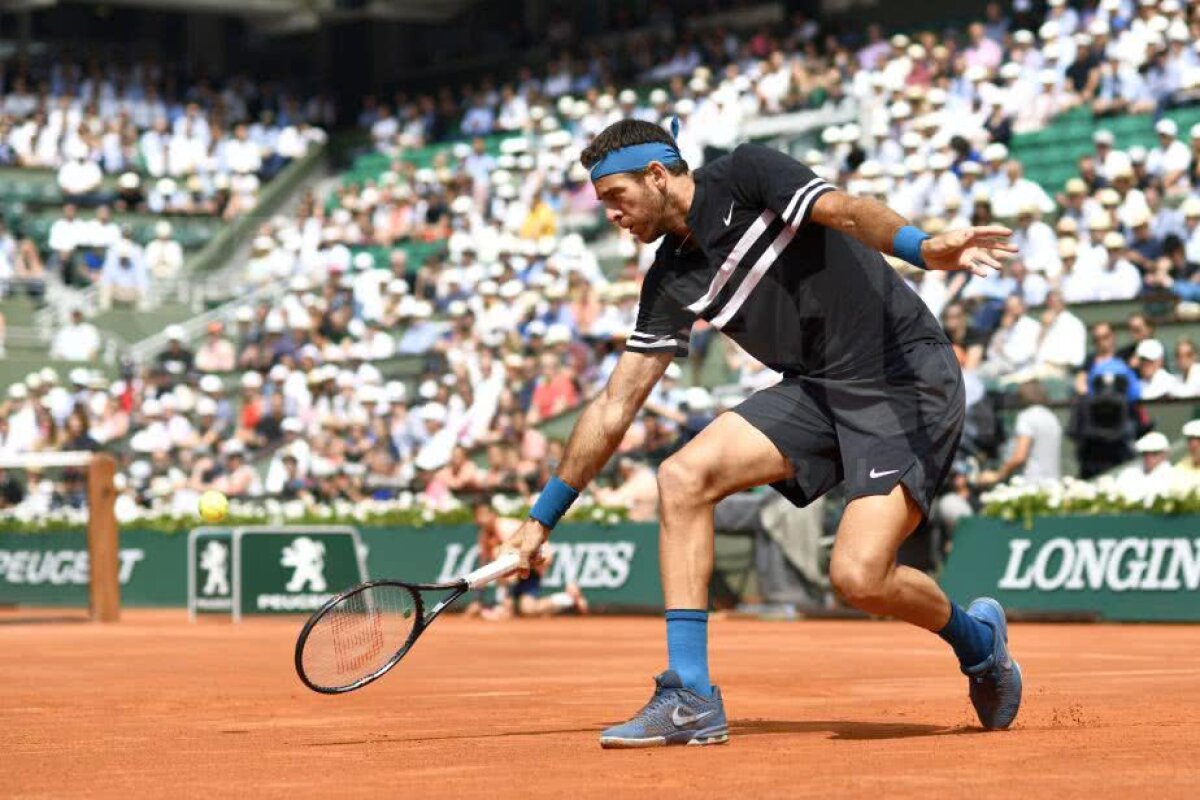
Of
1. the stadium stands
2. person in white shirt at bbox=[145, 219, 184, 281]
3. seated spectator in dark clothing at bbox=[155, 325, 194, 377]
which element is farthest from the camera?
person in white shirt at bbox=[145, 219, 184, 281]

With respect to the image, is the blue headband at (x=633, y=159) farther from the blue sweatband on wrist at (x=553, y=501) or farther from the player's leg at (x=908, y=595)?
the player's leg at (x=908, y=595)

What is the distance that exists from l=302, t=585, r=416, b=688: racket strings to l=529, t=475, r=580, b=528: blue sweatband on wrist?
54cm

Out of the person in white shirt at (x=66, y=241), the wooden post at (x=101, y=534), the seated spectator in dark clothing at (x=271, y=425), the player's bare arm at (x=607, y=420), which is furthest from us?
the person in white shirt at (x=66, y=241)

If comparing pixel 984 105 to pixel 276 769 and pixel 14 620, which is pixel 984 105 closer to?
pixel 14 620

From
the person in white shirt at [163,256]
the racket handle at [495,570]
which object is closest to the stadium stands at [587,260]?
the person in white shirt at [163,256]

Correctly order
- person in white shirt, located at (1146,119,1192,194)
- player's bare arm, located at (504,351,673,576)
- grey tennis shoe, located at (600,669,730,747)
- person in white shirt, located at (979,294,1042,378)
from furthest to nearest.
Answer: person in white shirt, located at (1146,119,1192,194)
person in white shirt, located at (979,294,1042,378)
player's bare arm, located at (504,351,673,576)
grey tennis shoe, located at (600,669,730,747)

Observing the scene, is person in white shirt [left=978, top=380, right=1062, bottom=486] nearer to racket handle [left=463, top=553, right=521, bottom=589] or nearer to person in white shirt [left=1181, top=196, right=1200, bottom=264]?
person in white shirt [left=1181, top=196, right=1200, bottom=264]

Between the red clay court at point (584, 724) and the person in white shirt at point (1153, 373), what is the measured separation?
2.89 m

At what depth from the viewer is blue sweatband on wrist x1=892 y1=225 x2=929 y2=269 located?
642cm

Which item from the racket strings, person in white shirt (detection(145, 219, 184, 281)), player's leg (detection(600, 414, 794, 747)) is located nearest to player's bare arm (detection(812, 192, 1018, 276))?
player's leg (detection(600, 414, 794, 747))

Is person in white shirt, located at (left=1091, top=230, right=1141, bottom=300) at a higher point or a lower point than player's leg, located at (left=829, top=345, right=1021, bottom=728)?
lower

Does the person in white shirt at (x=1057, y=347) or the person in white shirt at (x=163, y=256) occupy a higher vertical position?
the person in white shirt at (x=1057, y=347)

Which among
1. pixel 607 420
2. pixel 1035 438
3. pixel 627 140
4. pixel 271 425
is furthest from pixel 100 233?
pixel 627 140

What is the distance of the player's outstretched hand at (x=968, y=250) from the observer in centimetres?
630
